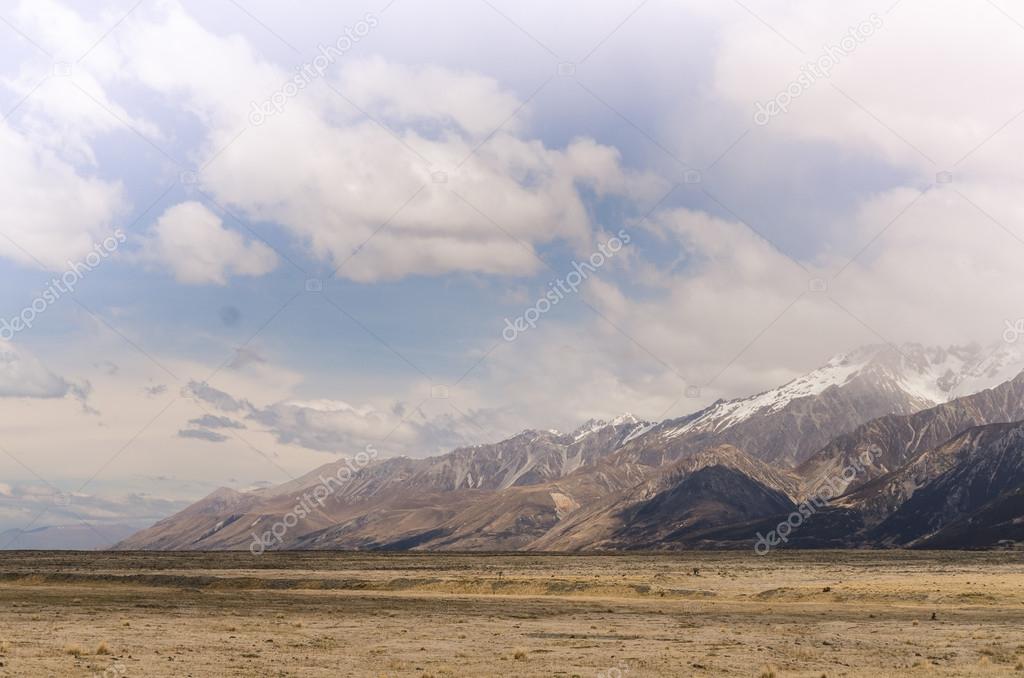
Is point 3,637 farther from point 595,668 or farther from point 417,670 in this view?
point 595,668

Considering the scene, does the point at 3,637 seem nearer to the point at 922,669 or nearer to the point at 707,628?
the point at 707,628

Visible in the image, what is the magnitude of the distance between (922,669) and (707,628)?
52.6 feet

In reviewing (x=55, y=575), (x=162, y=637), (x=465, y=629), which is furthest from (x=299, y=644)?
(x=55, y=575)

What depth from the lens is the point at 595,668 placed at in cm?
3331

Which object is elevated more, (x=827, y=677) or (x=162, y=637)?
(x=162, y=637)

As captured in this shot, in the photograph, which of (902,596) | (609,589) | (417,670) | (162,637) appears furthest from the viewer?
(609,589)

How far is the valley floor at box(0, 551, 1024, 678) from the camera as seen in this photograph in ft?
108

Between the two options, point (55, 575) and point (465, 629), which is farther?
point (55, 575)

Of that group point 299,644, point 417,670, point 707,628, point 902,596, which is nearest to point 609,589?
point 902,596

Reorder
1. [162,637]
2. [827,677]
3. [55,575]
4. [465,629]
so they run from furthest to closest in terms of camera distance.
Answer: [55,575] < [465,629] < [162,637] < [827,677]

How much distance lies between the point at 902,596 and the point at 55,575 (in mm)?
84949

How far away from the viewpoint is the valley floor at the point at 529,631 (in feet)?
108

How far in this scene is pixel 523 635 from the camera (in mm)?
44406

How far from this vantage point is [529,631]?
46.3 meters
